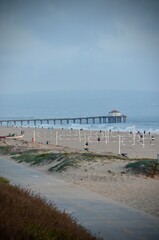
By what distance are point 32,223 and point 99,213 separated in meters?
4.47

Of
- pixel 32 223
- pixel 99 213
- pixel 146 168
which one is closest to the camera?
pixel 32 223

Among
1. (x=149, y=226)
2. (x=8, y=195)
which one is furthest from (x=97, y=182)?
(x=8, y=195)

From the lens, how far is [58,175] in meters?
16.9

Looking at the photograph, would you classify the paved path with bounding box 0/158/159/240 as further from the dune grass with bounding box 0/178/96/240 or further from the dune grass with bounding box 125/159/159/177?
the dune grass with bounding box 125/159/159/177

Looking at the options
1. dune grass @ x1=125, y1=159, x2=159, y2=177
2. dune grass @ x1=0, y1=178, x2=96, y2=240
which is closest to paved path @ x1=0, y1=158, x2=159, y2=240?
dune grass @ x1=0, y1=178, x2=96, y2=240

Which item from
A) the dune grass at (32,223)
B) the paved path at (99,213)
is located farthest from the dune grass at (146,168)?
the dune grass at (32,223)

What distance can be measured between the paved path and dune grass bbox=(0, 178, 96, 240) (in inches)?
63.1

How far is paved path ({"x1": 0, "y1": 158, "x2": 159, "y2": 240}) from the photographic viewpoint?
7953mm

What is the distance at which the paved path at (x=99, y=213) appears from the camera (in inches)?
313

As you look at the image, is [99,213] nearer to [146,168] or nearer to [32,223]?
[32,223]

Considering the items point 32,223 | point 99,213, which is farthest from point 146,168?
point 32,223

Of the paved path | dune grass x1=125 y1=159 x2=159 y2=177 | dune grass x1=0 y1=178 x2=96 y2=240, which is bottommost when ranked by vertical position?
the paved path

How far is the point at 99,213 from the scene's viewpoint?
381 inches

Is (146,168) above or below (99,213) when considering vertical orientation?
above
